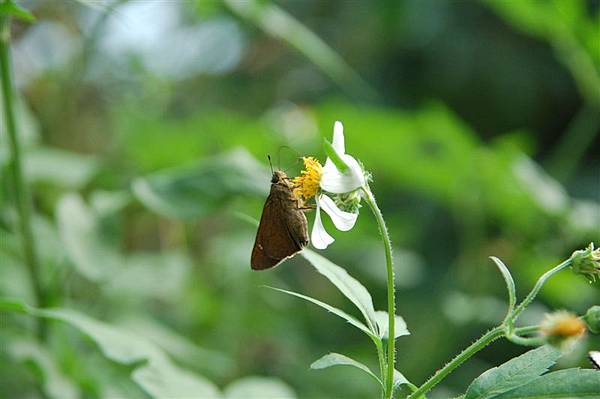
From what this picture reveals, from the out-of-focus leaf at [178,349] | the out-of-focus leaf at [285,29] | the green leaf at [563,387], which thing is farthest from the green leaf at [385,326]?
the out-of-focus leaf at [285,29]

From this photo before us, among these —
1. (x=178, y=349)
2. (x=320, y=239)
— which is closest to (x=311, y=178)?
(x=320, y=239)

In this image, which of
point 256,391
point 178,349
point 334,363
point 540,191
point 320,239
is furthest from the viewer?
point 540,191

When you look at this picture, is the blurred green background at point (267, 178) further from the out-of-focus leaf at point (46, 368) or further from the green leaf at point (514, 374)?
the green leaf at point (514, 374)

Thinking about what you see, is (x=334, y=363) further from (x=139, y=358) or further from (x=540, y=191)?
(x=540, y=191)

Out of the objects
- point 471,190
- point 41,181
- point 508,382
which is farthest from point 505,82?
point 508,382

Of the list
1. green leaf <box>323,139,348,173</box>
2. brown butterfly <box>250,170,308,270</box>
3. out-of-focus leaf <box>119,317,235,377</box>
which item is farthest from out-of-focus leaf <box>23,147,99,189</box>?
green leaf <box>323,139,348,173</box>

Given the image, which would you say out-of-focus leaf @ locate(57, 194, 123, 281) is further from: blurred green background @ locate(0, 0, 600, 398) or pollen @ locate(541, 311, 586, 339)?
pollen @ locate(541, 311, 586, 339)

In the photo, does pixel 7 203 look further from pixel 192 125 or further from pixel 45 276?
pixel 192 125
